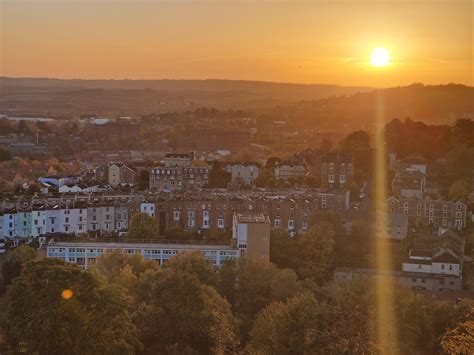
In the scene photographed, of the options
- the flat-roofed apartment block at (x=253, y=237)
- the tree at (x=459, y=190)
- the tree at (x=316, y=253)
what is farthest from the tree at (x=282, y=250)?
the tree at (x=459, y=190)

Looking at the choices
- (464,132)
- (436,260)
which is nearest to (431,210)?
(436,260)

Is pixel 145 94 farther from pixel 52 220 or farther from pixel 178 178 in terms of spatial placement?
pixel 52 220

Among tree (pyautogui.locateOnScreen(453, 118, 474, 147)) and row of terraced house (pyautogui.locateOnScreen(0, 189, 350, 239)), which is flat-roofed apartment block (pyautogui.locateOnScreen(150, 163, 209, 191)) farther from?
tree (pyautogui.locateOnScreen(453, 118, 474, 147))

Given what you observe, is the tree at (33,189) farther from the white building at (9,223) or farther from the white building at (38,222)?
the white building at (9,223)

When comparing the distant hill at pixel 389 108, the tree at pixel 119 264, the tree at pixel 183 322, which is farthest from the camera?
the distant hill at pixel 389 108

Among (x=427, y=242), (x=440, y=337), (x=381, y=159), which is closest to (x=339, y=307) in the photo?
(x=440, y=337)

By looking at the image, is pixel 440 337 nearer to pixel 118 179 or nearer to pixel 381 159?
pixel 381 159
